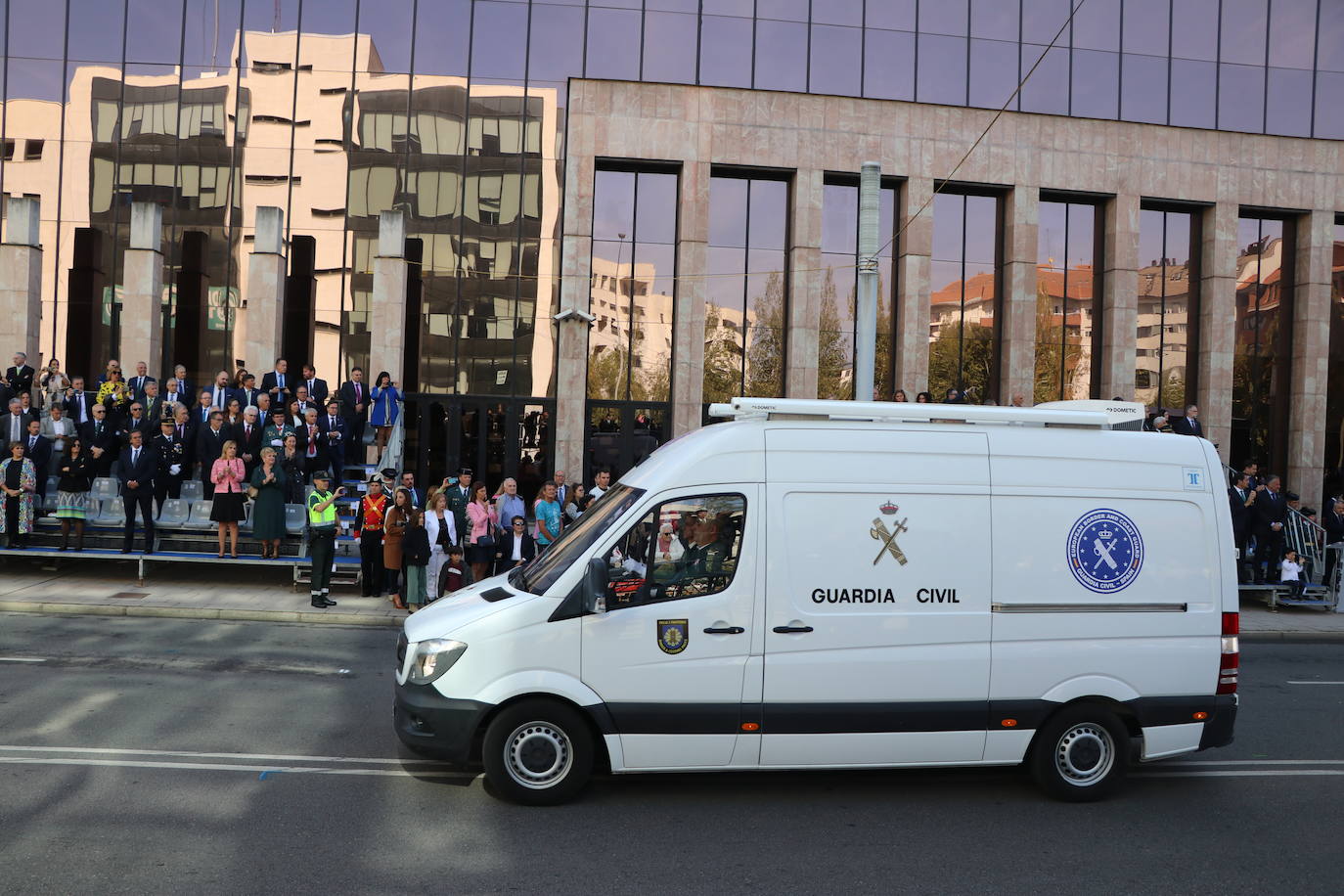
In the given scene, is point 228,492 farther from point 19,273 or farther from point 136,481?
point 19,273

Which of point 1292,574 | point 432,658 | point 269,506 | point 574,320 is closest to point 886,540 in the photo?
point 432,658

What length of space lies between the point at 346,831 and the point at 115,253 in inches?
928

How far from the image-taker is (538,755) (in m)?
6.23

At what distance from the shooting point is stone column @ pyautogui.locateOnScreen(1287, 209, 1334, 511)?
25.7 meters

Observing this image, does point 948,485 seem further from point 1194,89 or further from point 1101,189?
point 1194,89

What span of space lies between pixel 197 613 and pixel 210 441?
12.4 ft

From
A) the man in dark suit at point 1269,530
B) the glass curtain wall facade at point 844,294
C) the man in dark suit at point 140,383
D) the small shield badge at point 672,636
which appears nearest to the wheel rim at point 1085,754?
the small shield badge at point 672,636

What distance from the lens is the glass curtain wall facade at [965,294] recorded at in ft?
82.9

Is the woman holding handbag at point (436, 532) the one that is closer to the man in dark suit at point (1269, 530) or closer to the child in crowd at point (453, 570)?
the child in crowd at point (453, 570)

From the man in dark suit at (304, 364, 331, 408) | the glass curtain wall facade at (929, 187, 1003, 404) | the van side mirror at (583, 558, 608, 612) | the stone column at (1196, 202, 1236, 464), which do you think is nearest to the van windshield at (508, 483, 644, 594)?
the van side mirror at (583, 558, 608, 612)

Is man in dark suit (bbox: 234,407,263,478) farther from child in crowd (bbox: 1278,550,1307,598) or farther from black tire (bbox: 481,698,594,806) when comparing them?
child in crowd (bbox: 1278,550,1307,598)

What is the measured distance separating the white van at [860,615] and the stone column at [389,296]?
54.1 feet

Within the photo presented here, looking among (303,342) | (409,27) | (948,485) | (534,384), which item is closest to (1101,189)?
(534,384)

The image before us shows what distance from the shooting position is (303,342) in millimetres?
24469
